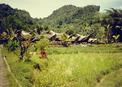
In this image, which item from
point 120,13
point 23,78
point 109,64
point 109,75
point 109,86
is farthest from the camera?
point 120,13

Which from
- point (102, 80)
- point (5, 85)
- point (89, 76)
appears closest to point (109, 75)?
point (102, 80)

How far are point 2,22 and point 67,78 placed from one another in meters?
81.0

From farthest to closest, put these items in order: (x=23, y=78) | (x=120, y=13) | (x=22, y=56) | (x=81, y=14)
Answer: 1. (x=81, y=14)
2. (x=120, y=13)
3. (x=22, y=56)
4. (x=23, y=78)

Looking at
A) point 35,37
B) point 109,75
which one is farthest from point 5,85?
point 35,37

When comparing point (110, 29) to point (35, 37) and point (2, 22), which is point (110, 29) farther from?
point (2, 22)

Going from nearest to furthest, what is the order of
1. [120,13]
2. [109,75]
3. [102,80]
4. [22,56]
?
[102,80] < [109,75] < [22,56] < [120,13]

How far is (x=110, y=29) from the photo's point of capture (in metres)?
70.4

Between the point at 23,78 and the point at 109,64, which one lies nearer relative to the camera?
the point at 23,78

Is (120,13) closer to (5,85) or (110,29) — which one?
(110,29)

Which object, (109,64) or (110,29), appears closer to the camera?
(109,64)

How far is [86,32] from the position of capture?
319 ft

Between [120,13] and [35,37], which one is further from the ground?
[120,13]

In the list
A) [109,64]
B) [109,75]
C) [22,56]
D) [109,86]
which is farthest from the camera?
[22,56]

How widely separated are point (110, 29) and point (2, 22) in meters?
41.2
